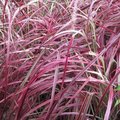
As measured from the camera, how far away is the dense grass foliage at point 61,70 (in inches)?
34.5

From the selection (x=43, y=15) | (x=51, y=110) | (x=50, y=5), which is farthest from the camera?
(x=50, y=5)

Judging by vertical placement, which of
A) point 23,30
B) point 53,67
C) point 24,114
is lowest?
point 24,114

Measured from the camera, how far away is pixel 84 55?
1084 millimetres

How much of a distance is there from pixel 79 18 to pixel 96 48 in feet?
0.73

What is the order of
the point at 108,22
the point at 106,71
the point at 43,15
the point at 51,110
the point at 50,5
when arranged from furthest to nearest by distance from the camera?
the point at 50,5 → the point at 43,15 → the point at 108,22 → the point at 106,71 → the point at 51,110

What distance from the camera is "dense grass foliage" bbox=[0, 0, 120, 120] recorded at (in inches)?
34.5

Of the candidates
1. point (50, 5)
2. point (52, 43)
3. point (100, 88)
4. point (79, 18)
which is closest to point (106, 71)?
point (100, 88)

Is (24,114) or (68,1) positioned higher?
(68,1)

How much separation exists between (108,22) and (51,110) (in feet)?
1.60

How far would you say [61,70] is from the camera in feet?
3.37

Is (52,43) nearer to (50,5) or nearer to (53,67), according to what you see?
(53,67)

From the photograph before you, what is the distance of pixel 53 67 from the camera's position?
943 millimetres

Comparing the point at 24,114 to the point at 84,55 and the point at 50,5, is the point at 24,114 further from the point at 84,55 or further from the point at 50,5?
the point at 50,5

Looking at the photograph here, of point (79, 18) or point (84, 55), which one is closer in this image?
point (84, 55)
